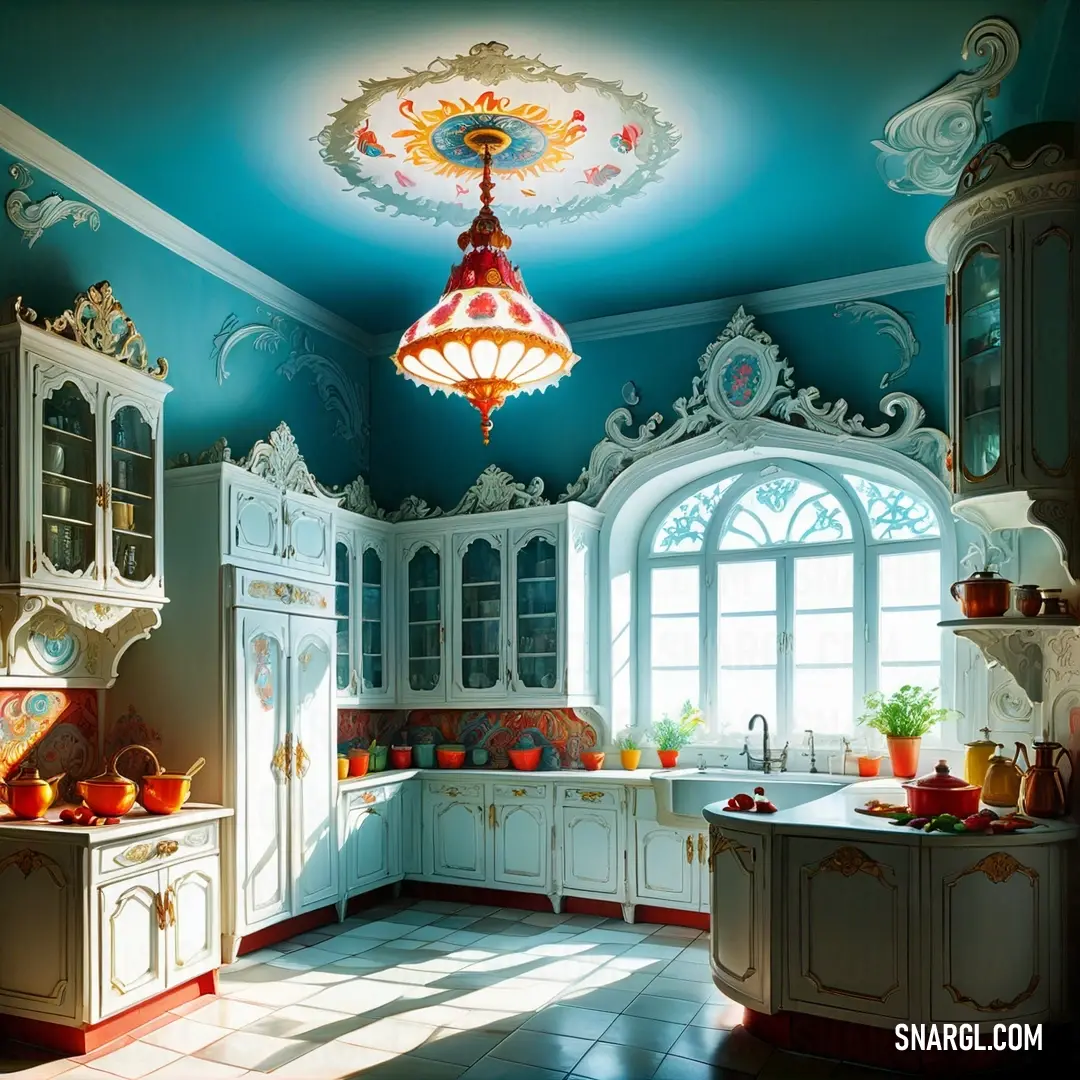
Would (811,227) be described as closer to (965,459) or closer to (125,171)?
(965,459)

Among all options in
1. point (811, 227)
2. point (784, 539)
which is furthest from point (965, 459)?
point (784, 539)

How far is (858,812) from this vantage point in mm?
4211

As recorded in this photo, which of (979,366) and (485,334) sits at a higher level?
(485,334)

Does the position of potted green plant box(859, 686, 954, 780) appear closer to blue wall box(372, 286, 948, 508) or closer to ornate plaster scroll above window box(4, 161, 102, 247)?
blue wall box(372, 286, 948, 508)

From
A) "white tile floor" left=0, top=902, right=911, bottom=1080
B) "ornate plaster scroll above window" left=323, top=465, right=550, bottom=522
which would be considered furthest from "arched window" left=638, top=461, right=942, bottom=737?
"white tile floor" left=0, top=902, right=911, bottom=1080

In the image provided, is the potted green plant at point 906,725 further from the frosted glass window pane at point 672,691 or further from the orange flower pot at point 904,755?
the frosted glass window pane at point 672,691

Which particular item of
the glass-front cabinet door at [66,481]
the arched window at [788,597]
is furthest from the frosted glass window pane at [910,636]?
the glass-front cabinet door at [66,481]

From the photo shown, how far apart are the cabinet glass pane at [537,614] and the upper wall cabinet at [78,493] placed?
2.36 m

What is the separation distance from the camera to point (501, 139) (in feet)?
15.2

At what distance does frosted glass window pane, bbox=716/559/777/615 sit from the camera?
6.50m

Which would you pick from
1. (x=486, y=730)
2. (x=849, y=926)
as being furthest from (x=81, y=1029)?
(x=486, y=730)

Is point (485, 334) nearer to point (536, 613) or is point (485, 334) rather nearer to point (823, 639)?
point (536, 613)

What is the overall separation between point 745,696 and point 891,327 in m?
2.38

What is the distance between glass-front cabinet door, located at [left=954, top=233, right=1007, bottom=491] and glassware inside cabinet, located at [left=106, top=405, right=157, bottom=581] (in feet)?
11.4
